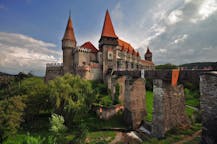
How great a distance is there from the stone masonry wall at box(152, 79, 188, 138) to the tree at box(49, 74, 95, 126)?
8583 mm

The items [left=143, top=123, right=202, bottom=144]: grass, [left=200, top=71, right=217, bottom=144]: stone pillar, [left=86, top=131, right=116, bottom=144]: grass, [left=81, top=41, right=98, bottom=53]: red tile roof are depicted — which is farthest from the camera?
[left=81, top=41, right=98, bottom=53]: red tile roof

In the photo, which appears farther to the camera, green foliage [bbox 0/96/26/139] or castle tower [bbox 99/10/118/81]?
castle tower [bbox 99/10/118/81]

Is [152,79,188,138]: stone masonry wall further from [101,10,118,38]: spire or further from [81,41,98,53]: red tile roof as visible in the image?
[81,41,98,53]: red tile roof

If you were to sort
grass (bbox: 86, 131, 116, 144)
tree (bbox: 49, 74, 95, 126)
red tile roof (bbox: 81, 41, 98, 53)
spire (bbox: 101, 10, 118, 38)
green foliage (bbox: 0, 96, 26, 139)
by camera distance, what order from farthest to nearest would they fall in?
red tile roof (bbox: 81, 41, 98, 53) → spire (bbox: 101, 10, 118, 38) → tree (bbox: 49, 74, 95, 126) → green foliage (bbox: 0, 96, 26, 139) → grass (bbox: 86, 131, 116, 144)

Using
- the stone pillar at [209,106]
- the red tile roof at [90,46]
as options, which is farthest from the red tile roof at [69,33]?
the stone pillar at [209,106]

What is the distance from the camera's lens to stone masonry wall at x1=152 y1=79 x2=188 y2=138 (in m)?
10.6

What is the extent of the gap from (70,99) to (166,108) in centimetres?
1054

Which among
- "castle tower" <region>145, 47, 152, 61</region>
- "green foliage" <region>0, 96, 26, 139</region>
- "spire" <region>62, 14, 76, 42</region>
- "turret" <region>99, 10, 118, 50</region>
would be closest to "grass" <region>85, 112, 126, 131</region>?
"green foliage" <region>0, 96, 26, 139</region>

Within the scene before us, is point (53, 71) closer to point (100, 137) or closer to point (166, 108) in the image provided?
point (100, 137)

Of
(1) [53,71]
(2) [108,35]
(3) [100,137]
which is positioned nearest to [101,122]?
(3) [100,137]

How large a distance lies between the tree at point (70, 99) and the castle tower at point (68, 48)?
15.1 m

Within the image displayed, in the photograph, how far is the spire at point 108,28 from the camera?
30.3m

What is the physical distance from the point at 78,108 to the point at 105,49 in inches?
697

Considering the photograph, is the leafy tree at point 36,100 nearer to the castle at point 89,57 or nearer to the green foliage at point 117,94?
the green foliage at point 117,94
